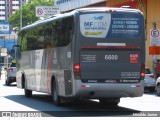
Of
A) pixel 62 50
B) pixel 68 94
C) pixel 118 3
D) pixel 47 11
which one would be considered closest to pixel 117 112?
pixel 68 94

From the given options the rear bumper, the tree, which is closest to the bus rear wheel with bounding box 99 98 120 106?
the rear bumper

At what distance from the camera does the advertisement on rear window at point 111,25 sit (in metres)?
17.2

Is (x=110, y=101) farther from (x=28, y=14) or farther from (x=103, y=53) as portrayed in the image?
(x=28, y=14)

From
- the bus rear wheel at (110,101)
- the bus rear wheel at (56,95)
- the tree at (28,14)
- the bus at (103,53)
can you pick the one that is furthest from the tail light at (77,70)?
the tree at (28,14)

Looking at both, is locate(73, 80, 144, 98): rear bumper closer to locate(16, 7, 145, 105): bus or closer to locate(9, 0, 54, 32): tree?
locate(16, 7, 145, 105): bus

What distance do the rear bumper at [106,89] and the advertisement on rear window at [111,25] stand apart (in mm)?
1570

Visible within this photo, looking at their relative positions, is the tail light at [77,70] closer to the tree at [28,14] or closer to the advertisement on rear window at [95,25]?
the advertisement on rear window at [95,25]

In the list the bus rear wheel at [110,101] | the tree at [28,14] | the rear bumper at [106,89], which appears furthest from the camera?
the tree at [28,14]

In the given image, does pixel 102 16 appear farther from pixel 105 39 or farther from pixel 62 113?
pixel 62 113

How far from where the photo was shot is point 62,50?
61.0 feet

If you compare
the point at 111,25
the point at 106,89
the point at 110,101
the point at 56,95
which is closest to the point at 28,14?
the point at 110,101

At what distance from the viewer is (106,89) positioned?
16938 mm

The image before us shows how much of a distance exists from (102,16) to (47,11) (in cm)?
3918

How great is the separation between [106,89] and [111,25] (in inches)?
82.1
